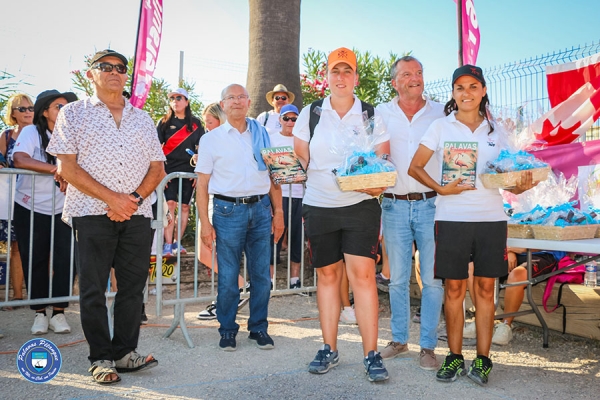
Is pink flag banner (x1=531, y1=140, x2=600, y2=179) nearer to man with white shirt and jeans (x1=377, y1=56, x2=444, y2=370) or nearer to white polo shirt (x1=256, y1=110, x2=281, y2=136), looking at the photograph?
man with white shirt and jeans (x1=377, y1=56, x2=444, y2=370)

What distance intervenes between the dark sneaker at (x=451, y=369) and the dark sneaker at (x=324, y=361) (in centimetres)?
71

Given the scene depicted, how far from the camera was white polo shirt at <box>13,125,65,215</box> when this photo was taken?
4.95 meters

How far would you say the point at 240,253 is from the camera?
180 inches

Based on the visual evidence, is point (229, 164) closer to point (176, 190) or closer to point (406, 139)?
point (406, 139)

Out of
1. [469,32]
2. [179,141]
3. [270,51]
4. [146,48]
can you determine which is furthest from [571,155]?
[146,48]

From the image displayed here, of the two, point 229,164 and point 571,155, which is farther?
point 571,155

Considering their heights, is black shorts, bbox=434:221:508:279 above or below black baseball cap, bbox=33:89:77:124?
below

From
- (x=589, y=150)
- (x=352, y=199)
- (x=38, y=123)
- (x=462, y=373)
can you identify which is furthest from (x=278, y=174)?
(x=589, y=150)

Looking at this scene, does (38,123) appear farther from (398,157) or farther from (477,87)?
(477,87)

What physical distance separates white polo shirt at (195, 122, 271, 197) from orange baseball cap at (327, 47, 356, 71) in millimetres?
1097

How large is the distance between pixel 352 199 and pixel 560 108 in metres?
4.90

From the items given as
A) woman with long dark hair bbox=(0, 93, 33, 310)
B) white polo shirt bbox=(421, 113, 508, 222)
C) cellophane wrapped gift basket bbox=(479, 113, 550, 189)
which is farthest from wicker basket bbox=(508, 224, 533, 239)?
woman with long dark hair bbox=(0, 93, 33, 310)

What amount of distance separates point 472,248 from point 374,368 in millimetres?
1021

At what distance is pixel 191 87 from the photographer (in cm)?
1239
